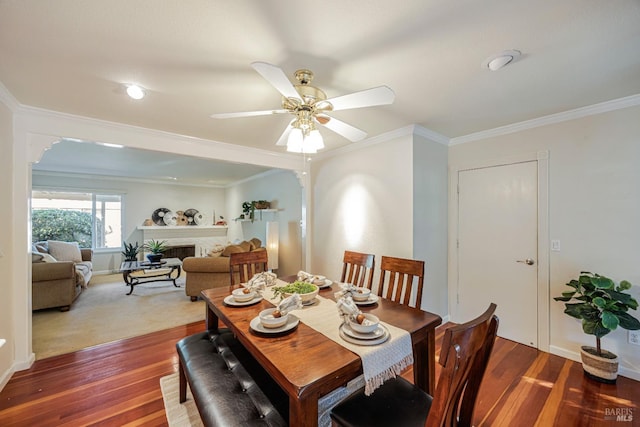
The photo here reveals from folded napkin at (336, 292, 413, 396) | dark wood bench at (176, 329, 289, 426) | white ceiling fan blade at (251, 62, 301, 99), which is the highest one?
white ceiling fan blade at (251, 62, 301, 99)

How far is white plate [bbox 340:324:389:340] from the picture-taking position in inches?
49.3

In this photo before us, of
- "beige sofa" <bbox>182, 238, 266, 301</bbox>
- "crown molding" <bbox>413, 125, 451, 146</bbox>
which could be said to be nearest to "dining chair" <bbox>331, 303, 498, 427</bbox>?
"crown molding" <bbox>413, 125, 451, 146</bbox>

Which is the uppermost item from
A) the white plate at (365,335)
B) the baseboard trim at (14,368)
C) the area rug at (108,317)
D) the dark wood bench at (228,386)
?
the white plate at (365,335)

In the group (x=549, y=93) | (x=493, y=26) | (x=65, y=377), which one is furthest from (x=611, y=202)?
(x=65, y=377)

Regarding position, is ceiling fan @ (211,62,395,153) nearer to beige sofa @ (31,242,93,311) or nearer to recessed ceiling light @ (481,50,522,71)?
recessed ceiling light @ (481,50,522,71)

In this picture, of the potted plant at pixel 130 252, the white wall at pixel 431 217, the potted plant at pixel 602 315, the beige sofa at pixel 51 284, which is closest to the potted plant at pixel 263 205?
the potted plant at pixel 130 252

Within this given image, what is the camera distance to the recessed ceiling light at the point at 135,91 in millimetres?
1937

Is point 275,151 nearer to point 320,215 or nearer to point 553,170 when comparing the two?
point 320,215

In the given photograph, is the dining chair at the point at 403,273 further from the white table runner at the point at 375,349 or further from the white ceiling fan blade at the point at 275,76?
the white ceiling fan blade at the point at 275,76

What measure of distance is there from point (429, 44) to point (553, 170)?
80.2 inches

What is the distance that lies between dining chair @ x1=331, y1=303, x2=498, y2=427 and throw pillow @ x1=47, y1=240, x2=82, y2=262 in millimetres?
6199

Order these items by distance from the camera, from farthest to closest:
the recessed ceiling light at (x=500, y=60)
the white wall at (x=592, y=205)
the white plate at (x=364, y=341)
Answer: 1. the white wall at (x=592, y=205)
2. the recessed ceiling light at (x=500, y=60)
3. the white plate at (x=364, y=341)

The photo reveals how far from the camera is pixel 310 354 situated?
3.79 feet

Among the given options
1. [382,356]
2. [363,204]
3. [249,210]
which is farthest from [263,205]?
[382,356]
